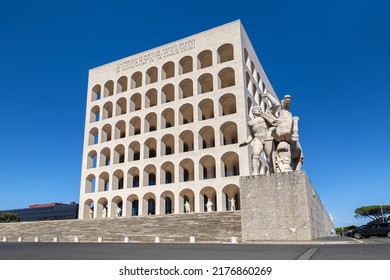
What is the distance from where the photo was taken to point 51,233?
26.3 metres

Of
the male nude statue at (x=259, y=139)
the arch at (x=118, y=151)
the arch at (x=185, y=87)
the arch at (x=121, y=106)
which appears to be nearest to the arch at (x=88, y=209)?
the arch at (x=118, y=151)

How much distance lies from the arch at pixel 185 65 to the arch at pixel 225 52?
3507 millimetres

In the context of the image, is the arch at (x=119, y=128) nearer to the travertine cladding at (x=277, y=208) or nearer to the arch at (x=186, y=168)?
the arch at (x=186, y=168)

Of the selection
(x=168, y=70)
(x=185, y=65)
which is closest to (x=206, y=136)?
(x=185, y=65)

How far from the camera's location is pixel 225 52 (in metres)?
37.1

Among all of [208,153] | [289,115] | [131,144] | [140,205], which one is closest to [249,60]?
[208,153]

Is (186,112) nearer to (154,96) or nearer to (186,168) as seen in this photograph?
(154,96)

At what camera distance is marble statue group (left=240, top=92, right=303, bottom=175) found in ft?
43.4

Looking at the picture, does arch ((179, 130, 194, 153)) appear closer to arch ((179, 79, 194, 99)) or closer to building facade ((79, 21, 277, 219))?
building facade ((79, 21, 277, 219))

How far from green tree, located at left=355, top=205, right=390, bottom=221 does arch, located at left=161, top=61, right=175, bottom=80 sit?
6821 centimetres

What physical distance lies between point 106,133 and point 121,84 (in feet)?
22.1

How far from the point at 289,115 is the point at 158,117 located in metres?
25.1

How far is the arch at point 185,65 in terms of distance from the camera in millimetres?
37625
